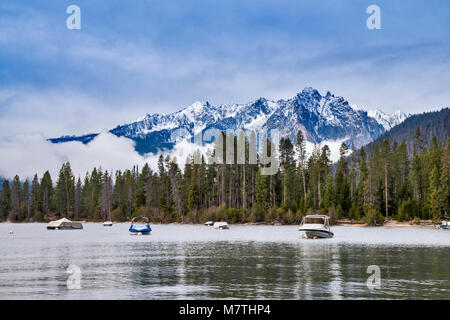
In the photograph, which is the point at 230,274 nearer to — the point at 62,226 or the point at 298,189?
the point at 62,226

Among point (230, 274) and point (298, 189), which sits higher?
point (298, 189)

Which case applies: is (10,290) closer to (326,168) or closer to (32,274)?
(32,274)
